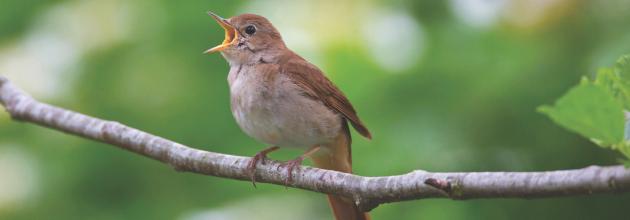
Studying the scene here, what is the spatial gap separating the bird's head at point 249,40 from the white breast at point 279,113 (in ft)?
0.75

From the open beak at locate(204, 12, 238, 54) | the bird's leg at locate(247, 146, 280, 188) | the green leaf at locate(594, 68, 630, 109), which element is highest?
the open beak at locate(204, 12, 238, 54)

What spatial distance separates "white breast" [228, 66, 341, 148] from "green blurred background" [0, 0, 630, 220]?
0.18m

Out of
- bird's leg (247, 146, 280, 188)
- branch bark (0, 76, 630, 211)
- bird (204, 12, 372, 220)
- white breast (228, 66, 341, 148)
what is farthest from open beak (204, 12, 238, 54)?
branch bark (0, 76, 630, 211)

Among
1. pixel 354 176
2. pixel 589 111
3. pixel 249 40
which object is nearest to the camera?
pixel 589 111

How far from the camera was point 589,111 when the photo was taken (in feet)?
4.22

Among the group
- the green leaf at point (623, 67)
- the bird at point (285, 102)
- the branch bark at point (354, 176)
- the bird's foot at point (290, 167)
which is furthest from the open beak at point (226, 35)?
the green leaf at point (623, 67)

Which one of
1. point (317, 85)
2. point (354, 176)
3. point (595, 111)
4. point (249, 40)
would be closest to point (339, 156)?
point (317, 85)

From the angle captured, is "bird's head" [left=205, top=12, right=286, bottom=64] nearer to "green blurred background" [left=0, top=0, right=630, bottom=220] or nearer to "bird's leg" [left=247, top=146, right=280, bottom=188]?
"green blurred background" [left=0, top=0, right=630, bottom=220]

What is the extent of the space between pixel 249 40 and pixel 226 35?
0.12 meters

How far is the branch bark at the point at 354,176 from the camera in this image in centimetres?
153

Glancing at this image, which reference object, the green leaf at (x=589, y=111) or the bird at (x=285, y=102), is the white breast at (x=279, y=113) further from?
the green leaf at (x=589, y=111)

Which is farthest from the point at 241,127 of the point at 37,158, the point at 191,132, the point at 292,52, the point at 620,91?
the point at 620,91

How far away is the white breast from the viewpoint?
3529mm

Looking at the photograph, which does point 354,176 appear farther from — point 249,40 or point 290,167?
point 249,40
